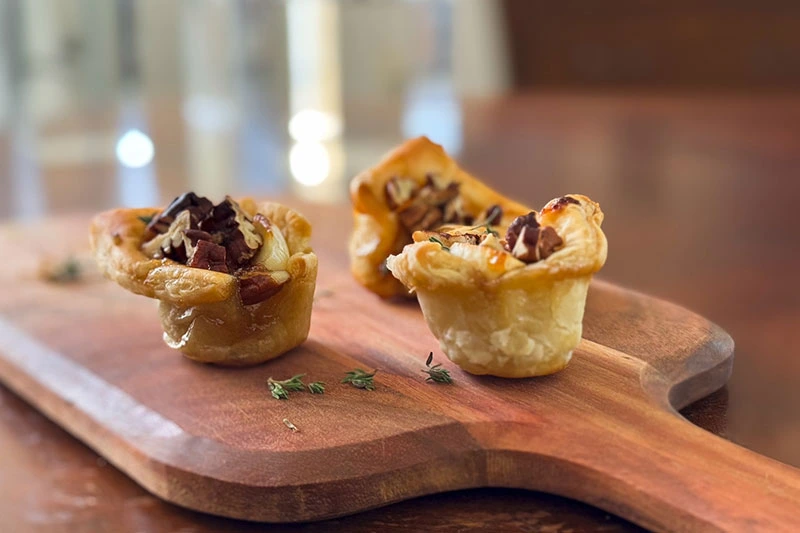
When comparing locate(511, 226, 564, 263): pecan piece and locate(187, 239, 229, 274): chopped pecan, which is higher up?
locate(511, 226, 564, 263): pecan piece

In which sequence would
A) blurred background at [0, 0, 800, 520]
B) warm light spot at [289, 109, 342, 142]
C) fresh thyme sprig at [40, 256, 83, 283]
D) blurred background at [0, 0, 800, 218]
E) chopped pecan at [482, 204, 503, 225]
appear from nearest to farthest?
chopped pecan at [482, 204, 503, 225] < fresh thyme sprig at [40, 256, 83, 283] < blurred background at [0, 0, 800, 520] < blurred background at [0, 0, 800, 218] < warm light spot at [289, 109, 342, 142]

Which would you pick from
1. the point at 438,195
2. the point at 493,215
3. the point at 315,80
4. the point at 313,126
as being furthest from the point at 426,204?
the point at 315,80

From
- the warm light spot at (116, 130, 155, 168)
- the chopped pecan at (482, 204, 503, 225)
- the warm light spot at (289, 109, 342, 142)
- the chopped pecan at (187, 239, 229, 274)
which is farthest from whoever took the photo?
the warm light spot at (289, 109, 342, 142)

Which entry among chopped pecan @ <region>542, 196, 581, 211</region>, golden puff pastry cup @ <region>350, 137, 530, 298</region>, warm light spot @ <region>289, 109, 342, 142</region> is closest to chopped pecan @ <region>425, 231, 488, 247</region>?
chopped pecan @ <region>542, 196, 581, 211</region>

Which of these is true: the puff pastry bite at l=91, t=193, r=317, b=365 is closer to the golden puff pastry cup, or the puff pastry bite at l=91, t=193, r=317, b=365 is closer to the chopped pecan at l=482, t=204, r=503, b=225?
the golden puff pastry cup

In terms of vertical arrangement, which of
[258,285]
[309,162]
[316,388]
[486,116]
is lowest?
[309,162]

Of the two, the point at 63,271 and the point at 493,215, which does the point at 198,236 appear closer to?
the point at 493,215

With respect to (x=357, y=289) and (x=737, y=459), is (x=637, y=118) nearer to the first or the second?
(x=357, y=289)
